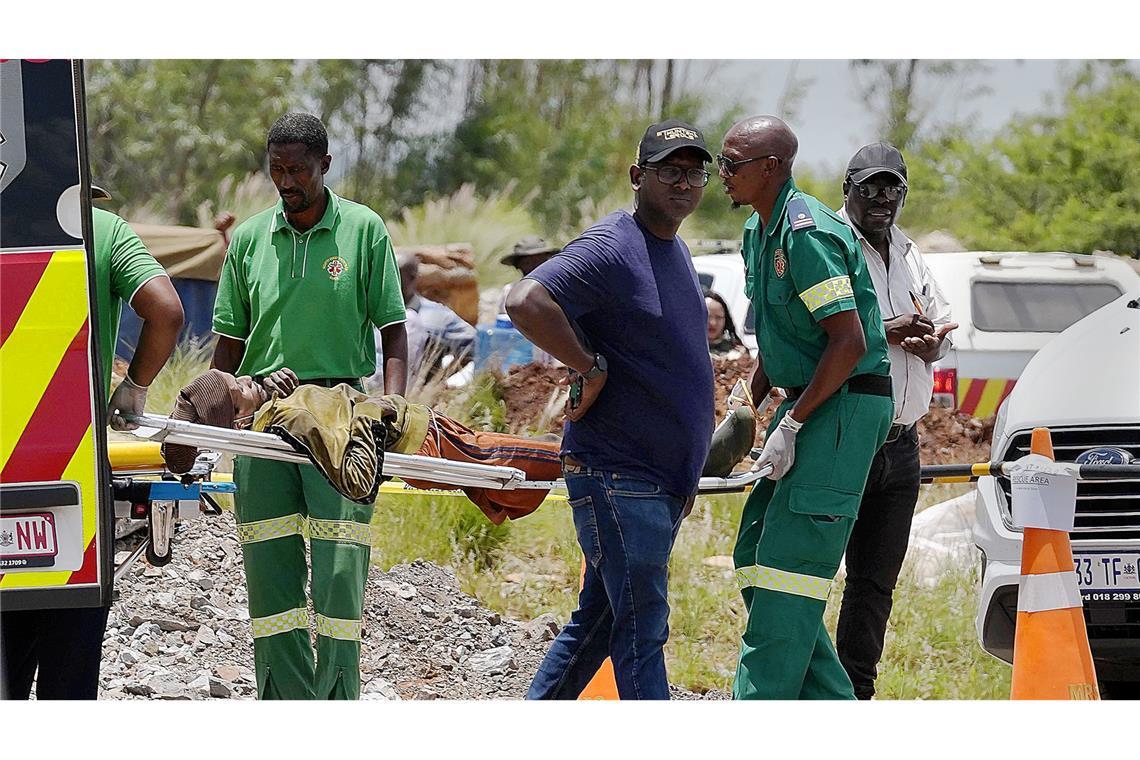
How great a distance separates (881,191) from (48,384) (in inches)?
111

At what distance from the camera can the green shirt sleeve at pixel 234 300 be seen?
4.74m

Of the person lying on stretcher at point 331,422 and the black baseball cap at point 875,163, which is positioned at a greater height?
the black baseball cap at point 875,163

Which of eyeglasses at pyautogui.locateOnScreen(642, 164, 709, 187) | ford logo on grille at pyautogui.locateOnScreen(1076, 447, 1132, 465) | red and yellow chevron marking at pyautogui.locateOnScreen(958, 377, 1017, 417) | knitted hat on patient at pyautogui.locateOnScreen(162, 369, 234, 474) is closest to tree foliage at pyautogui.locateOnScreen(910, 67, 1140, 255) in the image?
red and yellow chevron marking at pyautogui.locateOnScreen(958, 377, 1017, 417)

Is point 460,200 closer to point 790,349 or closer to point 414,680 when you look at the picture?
point 414,680

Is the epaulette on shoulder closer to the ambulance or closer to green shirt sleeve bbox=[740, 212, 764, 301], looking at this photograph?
green shirt sleeve bbox=[740, 212, 764, 301]

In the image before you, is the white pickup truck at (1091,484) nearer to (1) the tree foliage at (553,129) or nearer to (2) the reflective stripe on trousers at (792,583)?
(2) the reflective stripe on trousers at (792,583)

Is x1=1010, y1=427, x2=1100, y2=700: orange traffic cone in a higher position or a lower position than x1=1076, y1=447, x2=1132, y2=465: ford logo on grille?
lower

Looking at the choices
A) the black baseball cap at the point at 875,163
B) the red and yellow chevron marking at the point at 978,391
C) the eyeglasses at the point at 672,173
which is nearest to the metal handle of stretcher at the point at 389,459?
the eyeglasses at the point at 672,173

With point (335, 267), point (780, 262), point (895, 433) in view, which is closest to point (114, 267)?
point (335, 267)

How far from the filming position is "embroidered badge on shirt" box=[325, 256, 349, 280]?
4641 millimetres

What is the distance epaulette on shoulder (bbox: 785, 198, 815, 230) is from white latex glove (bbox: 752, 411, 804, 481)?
572 millimetres

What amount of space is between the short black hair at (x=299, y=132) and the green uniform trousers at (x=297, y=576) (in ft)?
3.44

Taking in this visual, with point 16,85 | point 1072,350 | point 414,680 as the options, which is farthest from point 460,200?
point 16,85

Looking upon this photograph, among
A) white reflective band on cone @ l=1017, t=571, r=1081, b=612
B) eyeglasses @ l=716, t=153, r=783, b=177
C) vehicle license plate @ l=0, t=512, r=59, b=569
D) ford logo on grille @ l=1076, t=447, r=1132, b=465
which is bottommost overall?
white reflective band on cone @ l=1017, t=571, r=1081, b=612
